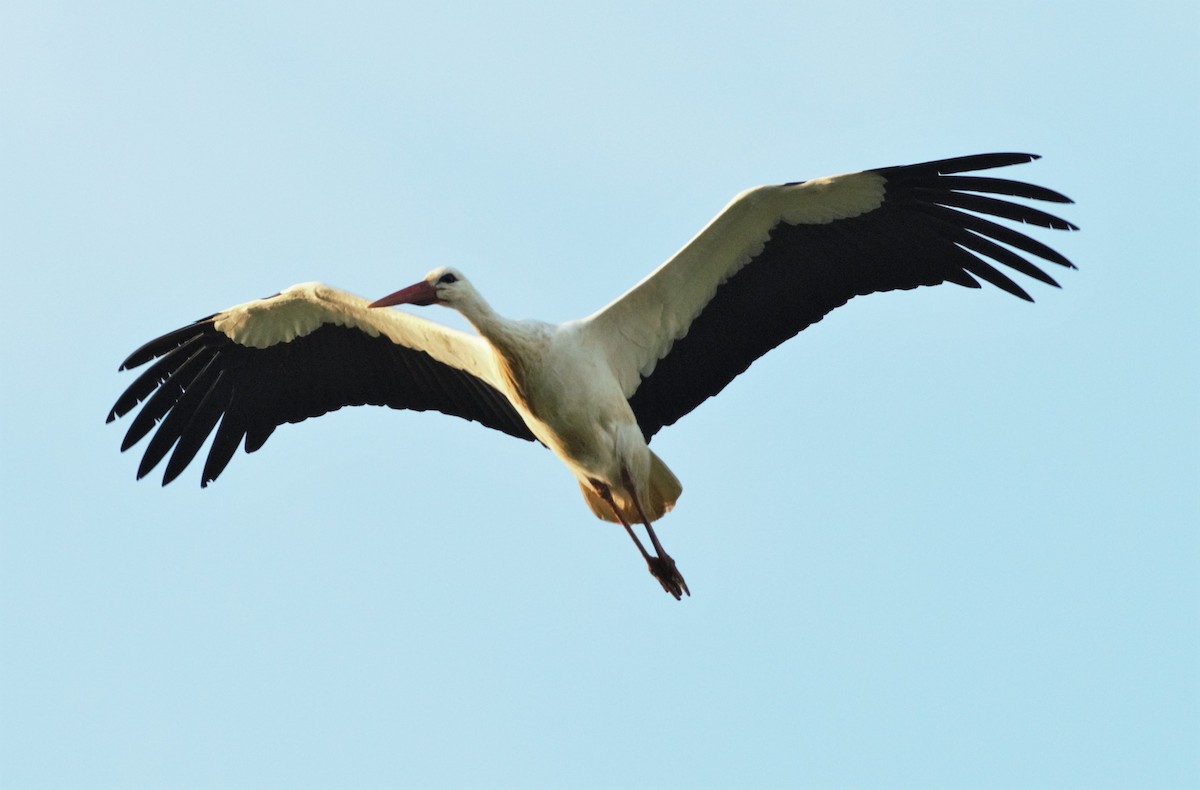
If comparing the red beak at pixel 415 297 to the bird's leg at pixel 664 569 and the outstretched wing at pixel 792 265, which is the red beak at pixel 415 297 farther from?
the bird's leg at pixel 664 569

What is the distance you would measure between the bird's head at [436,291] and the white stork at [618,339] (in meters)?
0.01

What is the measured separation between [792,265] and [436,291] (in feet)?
6.60

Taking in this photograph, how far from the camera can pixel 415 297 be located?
8.91m

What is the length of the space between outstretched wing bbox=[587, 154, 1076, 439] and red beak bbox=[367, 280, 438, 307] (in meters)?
0.89

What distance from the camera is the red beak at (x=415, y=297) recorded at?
8.89 metres

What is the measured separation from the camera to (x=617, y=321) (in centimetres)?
921

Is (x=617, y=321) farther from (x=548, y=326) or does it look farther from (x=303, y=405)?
(x=303, y=405)

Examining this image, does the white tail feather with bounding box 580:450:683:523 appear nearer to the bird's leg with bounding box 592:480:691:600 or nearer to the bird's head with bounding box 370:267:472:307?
the bird's leg with bounding box 592:480:691:600

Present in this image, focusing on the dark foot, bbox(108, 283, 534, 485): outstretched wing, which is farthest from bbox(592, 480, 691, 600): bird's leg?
bbox(108, 283, 534, 485): outstretched wing

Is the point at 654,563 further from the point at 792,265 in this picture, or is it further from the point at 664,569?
the point at 792,265

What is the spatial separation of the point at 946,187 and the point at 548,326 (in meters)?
2.30

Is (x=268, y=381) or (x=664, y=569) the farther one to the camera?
(x=268, y=381)

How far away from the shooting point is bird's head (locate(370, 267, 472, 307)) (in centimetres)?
884

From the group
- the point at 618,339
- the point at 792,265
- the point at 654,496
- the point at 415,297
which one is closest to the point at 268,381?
the point at 415,297
